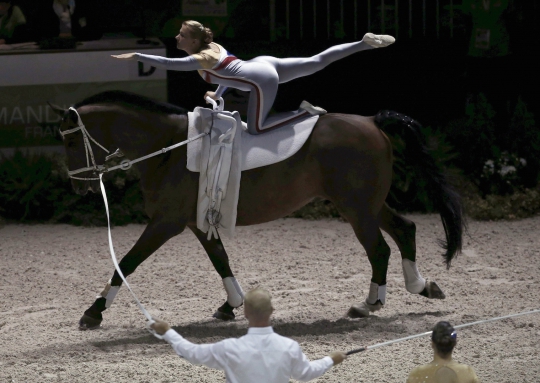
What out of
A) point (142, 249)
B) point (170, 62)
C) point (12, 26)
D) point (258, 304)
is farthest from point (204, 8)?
point (258, 304)

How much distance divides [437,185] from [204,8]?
186 inches

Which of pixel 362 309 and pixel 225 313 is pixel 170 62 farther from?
pixel 362 309

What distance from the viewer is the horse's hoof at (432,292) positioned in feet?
21.5

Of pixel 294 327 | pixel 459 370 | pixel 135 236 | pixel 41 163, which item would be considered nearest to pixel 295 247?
pixel 135 236

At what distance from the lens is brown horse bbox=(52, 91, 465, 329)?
19.6 feet

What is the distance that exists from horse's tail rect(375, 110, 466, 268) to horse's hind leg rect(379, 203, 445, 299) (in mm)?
241

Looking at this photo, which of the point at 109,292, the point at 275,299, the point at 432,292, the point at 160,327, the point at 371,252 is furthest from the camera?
the point at 275,299

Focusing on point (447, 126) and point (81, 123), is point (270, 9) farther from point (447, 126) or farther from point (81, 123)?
point (81, 123)

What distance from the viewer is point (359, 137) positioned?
243 inches

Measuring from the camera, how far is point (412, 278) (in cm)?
645

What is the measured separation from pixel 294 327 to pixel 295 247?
2.36m

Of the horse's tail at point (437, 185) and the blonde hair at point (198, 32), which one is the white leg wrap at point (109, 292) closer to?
the blonde hair at point (198, 32)

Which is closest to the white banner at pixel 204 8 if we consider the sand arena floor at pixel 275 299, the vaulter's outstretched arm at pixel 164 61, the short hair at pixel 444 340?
the sand arena floor at pixel 275 299

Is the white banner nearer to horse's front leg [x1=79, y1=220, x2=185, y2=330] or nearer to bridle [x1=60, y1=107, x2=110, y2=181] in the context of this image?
bridle [x1=60, y1=107, x2=110, y2=181]
